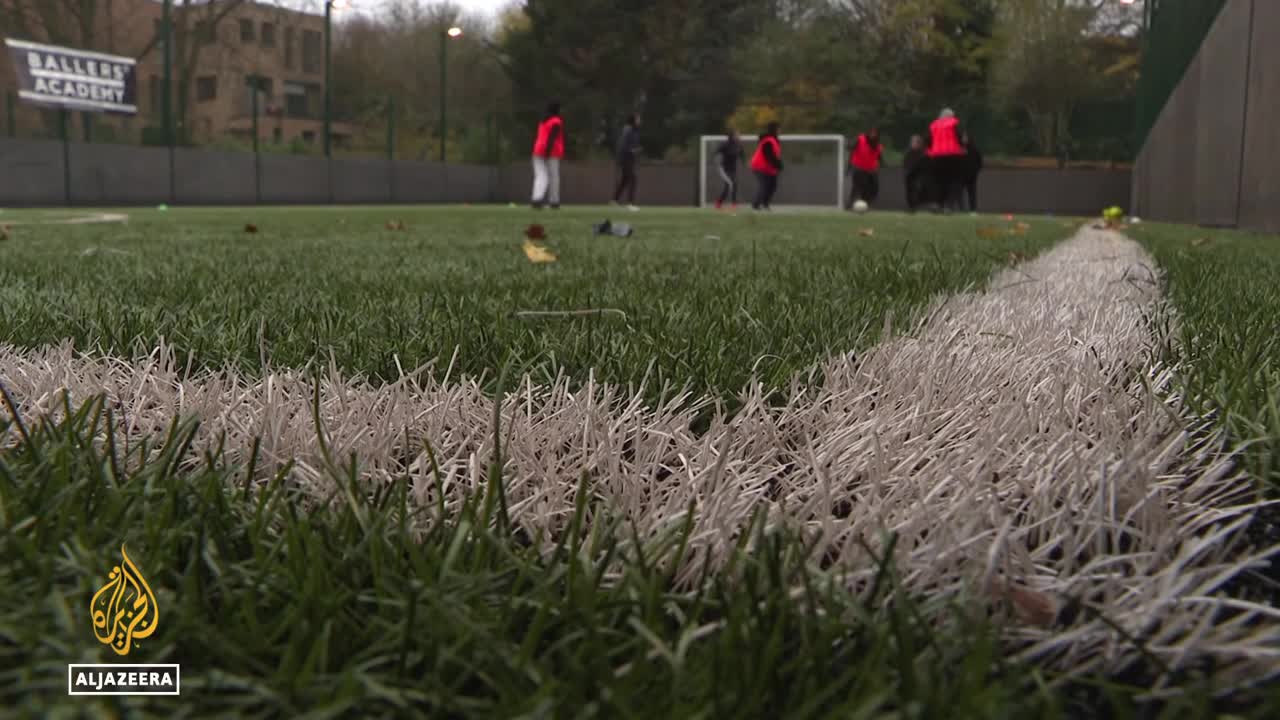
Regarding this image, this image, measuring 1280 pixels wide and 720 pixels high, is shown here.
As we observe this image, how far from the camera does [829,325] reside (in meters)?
2.05

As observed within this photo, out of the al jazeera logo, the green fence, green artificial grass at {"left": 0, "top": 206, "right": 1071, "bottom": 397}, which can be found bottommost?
the al jazeera logo

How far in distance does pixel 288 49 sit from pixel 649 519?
3579 centimetres

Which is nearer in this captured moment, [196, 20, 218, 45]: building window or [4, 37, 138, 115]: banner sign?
[4, 37, 138, 115]: banner sign

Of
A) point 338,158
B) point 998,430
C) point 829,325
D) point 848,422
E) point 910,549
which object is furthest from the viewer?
point 338,158

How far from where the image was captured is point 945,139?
848 inches

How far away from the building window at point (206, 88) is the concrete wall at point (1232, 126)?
24482 mm

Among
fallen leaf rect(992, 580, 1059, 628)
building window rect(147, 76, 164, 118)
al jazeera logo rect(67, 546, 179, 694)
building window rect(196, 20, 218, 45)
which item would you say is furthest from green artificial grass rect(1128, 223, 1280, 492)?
building window rect(196, 20, 218, 45)

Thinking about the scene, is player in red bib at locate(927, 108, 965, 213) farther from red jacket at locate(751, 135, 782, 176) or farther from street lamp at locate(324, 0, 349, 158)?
street lamp at locate(324, 0, 349, 158)

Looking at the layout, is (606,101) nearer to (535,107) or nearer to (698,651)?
(535,107)

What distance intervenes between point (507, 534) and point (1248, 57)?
9.96 metres

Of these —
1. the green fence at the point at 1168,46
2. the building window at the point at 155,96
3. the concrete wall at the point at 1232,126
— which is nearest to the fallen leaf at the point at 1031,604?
the concrete wall at the point at 1232,126

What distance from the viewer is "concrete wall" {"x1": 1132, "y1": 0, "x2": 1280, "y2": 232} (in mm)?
8148

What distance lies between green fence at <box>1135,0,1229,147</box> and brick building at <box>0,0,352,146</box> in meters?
22.4

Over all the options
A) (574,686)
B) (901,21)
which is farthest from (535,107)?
(574,686)
